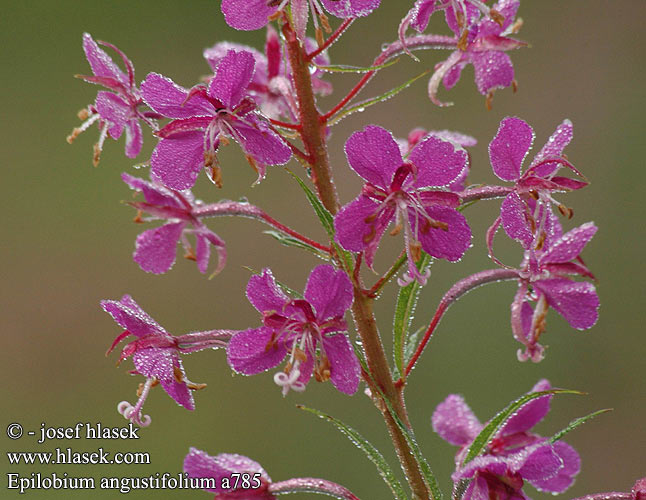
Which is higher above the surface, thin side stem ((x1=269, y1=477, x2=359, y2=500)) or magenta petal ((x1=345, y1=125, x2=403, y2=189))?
magenta petal ((x1=345, y1=125, x2=403, y2=189))

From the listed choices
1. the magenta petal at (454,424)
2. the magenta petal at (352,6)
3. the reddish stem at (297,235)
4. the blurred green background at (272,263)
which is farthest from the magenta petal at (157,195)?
the blurred green background at (272,263)

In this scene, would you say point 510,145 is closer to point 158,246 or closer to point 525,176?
point 525,176

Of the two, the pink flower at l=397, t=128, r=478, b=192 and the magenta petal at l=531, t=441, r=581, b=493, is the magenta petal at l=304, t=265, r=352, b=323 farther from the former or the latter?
the magenta petal at l=531, t=441, r=581, b=493

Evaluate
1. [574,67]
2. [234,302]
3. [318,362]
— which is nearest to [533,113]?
[574,67]

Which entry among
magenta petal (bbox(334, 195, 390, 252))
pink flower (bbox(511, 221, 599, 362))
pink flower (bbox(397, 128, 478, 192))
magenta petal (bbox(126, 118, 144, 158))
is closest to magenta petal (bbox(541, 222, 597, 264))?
pink flower (bbox(511, 221, 599, 362))

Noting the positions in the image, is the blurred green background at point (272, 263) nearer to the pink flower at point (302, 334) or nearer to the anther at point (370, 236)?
the pink flower at point (302, 334)

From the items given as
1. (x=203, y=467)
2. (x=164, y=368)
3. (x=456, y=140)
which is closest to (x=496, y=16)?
(x=456, y=140)
